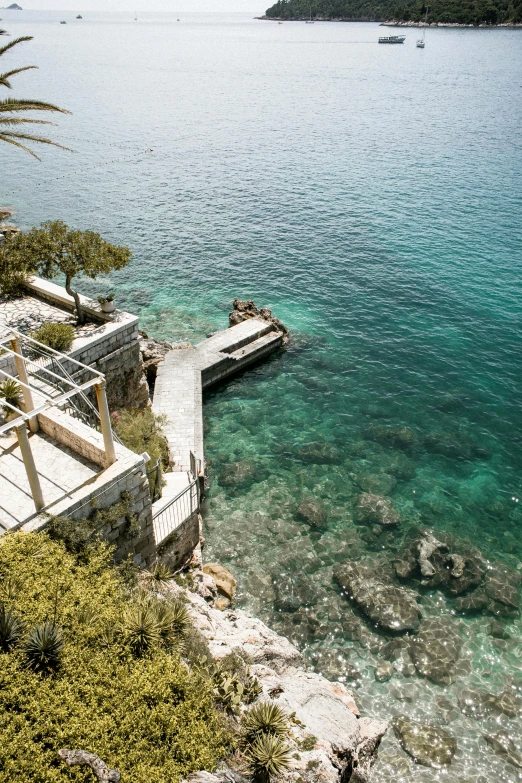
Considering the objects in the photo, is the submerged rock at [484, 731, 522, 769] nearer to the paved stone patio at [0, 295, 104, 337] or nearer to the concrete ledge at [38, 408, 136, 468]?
the concrete ledge at [38, 408, 136, 468]

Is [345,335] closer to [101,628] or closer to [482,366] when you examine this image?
Result: [482,366]

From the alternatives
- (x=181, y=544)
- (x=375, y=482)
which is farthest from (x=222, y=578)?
(x=375, y=482)

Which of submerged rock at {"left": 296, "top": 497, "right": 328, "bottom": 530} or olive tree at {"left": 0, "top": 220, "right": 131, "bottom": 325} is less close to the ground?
olive tree at {"left": 0, "top": 220, "right": 131, "bottom": 325}

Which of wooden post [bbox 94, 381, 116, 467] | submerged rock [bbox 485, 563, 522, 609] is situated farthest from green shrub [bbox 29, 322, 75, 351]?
submerged rock [bbox 485, 563, 522, 609]

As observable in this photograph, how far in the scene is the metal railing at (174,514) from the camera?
16219 mm

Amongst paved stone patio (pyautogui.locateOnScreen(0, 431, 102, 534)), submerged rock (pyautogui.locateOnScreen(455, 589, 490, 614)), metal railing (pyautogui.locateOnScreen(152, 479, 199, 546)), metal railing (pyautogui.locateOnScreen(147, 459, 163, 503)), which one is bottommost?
submerged rock (pyautogui.locateOnScreen(455, 589, 490, 614))

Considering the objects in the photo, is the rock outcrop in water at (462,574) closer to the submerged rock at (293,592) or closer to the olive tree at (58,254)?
the submerged rock at (293,592)

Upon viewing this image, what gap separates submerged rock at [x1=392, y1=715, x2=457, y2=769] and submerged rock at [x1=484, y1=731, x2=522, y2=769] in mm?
1121

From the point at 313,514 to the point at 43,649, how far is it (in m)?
13.6

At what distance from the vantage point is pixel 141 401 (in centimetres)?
2389

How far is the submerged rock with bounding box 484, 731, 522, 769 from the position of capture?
48.8ft

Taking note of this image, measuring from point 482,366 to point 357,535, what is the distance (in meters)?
15.6

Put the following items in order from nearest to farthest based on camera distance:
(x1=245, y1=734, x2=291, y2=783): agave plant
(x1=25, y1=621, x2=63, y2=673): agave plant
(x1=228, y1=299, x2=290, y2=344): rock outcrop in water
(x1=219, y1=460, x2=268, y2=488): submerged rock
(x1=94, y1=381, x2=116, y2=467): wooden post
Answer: (x1=25, y1=621, x2=63, y2=673): agave plant → (x1=245, y1=734, x2=291, y2=783): agave plant → (x1=94, y1=381, x2=116, y2=467): wooden post → (x1=219, y1=460, x2=268, y2=488): submerged rock → (x1=228, y1=299, x2=290, y2=344): rock outcrop in water

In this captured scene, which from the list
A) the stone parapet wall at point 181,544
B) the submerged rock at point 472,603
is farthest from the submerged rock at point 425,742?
the stone parapet wall at point 181,544
